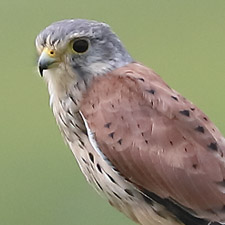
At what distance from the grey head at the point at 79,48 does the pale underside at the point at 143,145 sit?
4 cm

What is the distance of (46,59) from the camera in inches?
112

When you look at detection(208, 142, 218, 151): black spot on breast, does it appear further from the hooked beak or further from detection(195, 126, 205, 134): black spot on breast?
the hooked beak

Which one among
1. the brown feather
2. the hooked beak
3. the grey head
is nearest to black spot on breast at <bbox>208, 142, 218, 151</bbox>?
the brown feather

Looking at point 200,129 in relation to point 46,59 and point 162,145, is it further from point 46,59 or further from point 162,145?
point 46,59

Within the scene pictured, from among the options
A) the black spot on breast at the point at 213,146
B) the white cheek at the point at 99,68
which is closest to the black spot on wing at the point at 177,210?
the black spot on breast at the point at 213,146

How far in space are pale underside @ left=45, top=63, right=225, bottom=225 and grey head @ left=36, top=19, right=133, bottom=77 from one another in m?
0.04

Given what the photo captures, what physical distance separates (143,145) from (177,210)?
0.21m

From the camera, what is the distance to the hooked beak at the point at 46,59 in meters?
2.84

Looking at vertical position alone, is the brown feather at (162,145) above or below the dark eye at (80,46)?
below

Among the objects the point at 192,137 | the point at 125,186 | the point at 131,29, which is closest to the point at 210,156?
the point at 192,137

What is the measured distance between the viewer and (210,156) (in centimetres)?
279

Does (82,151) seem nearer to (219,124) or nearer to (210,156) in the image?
(210,156)

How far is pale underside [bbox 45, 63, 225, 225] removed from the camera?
2.77 metres

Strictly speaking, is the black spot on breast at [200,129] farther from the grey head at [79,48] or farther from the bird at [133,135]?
the grey head at [79,48]
